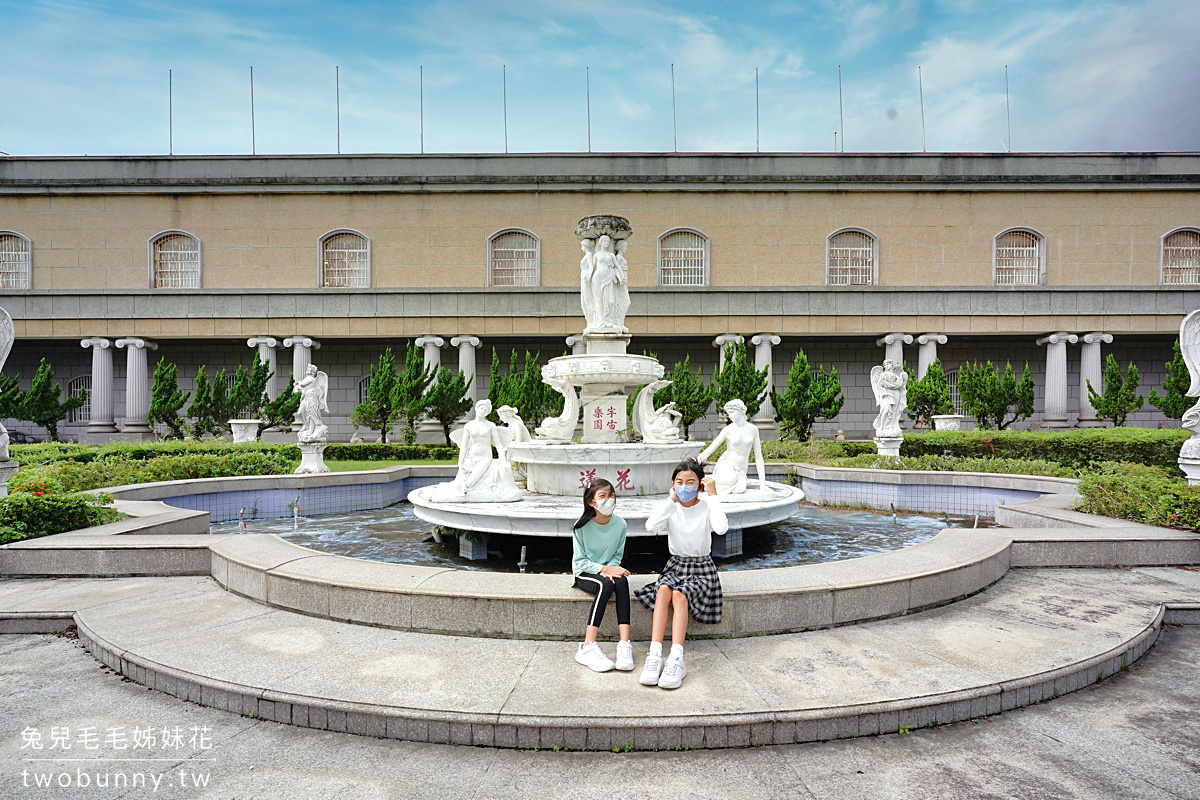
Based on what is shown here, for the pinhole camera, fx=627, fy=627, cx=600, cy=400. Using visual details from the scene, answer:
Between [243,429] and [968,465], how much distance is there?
69.5 feet

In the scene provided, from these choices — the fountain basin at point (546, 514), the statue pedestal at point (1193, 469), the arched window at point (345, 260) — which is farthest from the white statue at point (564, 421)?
the arched window at point (345, 260)

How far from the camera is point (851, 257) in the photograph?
28031mm

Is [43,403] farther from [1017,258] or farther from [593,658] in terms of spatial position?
[1017,258]

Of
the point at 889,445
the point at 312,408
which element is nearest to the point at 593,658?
the point at 312,408

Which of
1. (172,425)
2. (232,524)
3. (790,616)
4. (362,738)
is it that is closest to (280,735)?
(362,738)

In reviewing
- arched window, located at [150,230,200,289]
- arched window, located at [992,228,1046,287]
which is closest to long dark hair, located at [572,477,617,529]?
arched window, located at [992,228,1046,287]

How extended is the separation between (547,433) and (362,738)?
7110 millimetres

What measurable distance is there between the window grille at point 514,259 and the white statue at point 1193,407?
22605 millimetres

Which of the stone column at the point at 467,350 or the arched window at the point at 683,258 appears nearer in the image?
the stone column at the point at 467,350

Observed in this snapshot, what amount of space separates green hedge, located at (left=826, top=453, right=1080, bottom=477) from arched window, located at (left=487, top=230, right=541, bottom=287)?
55.7ft

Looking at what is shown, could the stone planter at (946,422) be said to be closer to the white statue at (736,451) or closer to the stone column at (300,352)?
the white statue at (736,451)

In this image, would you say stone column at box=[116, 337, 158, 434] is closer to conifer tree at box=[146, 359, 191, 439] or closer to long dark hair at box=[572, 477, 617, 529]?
conifer tree at box=[146, 359, 191, 439]

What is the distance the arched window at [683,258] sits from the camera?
92.0 ft

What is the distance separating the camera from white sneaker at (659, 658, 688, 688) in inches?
155
